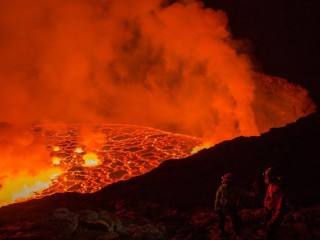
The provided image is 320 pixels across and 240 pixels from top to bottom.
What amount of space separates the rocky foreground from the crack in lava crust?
2461mm

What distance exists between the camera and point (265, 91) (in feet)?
45.7

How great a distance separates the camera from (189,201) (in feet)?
22.3

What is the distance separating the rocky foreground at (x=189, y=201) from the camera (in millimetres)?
5148

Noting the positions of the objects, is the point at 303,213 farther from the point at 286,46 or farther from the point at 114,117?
the point at 114,117

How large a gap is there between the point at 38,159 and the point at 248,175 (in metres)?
9.20

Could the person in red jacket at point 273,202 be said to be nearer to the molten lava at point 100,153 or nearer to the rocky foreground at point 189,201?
the rocky foreground at point 189,201

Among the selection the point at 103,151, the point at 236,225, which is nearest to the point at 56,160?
the point at 103,151

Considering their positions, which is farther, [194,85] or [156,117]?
[156,117]

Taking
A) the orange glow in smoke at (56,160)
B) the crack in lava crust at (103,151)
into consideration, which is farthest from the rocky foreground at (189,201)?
the orange glow in smoke at (56,160)

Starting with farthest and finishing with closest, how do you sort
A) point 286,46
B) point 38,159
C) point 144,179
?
point 286,46 → point 38,159 → point 144,179

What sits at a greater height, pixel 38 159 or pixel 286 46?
pixel 286 46

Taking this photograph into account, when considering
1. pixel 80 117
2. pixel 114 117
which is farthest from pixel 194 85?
pixel 80 117

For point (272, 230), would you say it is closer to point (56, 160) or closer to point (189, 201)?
point (189, 201)

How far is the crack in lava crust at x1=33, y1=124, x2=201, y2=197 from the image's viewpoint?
33.1ft
